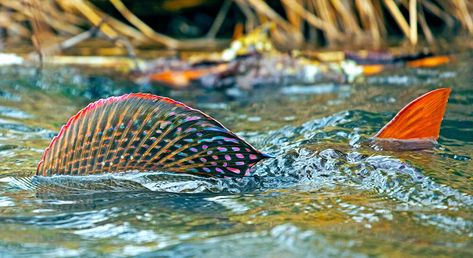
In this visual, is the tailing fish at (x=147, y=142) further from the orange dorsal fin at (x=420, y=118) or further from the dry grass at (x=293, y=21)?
the dry grass at (x=293, y=21)

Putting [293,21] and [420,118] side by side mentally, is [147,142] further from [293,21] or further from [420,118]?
[293,21]

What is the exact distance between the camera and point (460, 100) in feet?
13.1

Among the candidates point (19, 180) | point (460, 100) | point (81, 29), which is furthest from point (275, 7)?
point (19, 180)

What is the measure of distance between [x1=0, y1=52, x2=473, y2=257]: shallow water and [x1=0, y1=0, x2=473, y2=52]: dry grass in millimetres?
2898

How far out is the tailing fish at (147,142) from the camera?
235 centimetres

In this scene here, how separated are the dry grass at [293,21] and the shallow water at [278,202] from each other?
2.90m

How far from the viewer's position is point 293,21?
23.2 ft

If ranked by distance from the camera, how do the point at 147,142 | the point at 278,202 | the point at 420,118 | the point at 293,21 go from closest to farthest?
1. the point at 278,202
2. the point at 147,142
3. the point at 420,118
4. the point at 293,21

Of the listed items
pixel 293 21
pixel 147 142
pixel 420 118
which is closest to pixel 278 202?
pixel 147 142

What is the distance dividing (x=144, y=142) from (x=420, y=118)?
1.02 meters

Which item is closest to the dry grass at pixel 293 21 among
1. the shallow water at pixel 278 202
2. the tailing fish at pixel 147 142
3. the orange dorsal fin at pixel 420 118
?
the shallow water at pixel 278 202

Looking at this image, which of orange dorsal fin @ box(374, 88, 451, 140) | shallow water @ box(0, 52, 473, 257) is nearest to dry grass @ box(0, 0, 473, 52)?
shallow water @ box(0, 52, 473, 257)

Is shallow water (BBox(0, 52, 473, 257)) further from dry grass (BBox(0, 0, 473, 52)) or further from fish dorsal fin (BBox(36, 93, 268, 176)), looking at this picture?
dry grass (BBox(0, 0, 473, 52))

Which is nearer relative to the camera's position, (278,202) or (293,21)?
(278,202)
